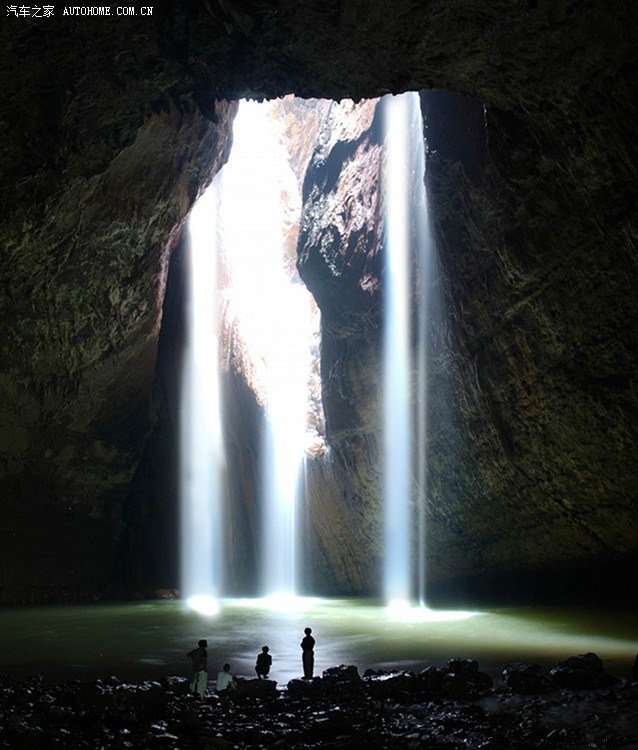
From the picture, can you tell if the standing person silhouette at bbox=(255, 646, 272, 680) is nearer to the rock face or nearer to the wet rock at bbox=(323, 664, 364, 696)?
the wet rock at bbox=(323, 664, 364, 696)

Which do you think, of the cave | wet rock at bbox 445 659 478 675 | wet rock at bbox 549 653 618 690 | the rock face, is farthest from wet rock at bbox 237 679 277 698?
the rock face

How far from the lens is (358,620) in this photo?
14375mm

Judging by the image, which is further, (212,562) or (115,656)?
(212,562)

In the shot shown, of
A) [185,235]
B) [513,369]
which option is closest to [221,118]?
[185,235]

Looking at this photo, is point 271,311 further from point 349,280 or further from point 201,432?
point 349,280

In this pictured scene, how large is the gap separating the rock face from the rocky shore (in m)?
5.97

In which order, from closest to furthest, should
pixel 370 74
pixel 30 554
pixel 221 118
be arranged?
pixel 370 74 → pixel 221 118 → pixel 30 554

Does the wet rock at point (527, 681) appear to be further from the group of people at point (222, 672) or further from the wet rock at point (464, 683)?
the group of people at point (222, 672)

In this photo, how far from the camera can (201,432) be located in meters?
23.9

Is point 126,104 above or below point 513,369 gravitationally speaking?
above

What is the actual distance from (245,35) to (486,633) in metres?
9.77

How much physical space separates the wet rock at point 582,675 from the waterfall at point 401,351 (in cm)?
993

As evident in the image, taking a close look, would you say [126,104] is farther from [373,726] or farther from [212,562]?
[212,562]

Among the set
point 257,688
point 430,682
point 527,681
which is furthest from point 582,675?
point 257,688
